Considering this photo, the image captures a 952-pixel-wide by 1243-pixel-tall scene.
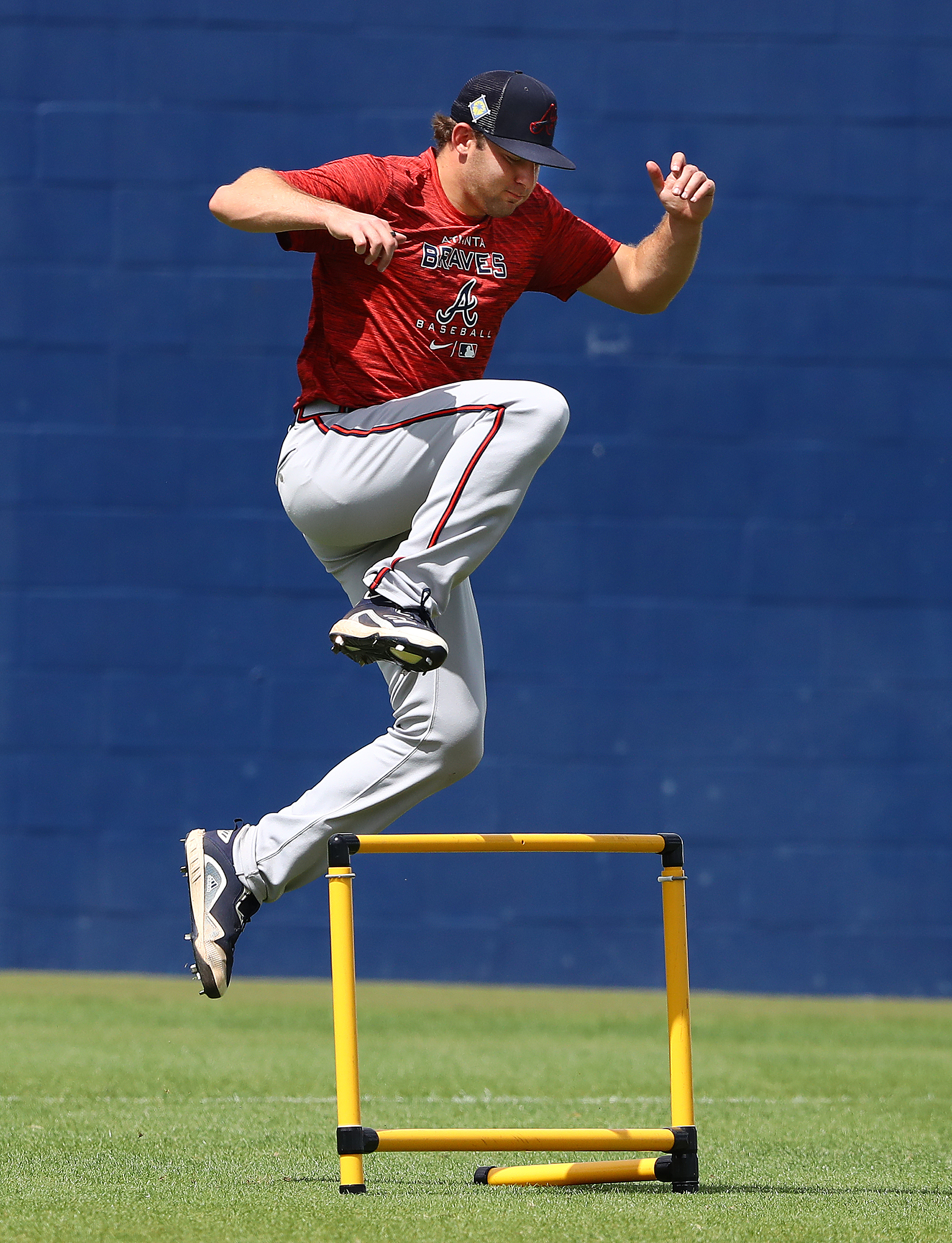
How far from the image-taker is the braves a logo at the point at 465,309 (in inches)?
122

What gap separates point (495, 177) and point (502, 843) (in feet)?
4.32

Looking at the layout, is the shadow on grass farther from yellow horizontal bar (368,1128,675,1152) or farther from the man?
the man

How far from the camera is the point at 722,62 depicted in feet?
21.0

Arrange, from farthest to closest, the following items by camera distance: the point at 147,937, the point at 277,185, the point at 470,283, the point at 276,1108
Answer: the point at 147,937
the point at 276,1108
the point at 470,283
the point at 277,185

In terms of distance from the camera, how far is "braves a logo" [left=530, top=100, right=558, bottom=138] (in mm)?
3039

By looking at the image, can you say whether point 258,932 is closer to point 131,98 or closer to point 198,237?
point 198,237

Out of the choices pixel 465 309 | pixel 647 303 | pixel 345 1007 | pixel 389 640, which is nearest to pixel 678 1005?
pixel 345 1007

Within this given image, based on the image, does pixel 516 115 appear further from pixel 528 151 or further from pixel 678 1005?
pixel 678 1005

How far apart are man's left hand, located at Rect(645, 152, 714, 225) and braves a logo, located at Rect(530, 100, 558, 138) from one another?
23 centimetres

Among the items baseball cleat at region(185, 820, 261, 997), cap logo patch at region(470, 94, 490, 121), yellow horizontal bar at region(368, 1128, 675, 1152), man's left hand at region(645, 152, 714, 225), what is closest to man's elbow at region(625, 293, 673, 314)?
man's left hand at region(645, 152, 714, 225)

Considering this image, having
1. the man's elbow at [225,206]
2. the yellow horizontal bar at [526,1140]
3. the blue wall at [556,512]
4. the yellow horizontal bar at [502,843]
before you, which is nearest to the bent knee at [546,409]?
the man's elbow at [225,206]

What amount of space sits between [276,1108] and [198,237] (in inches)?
146

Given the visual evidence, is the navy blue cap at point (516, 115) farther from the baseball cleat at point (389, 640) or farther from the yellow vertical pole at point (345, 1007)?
the yellow vertical pole at point (345, 1007)

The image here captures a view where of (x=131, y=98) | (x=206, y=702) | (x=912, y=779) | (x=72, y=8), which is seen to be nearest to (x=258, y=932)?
(x=206, y=702)
